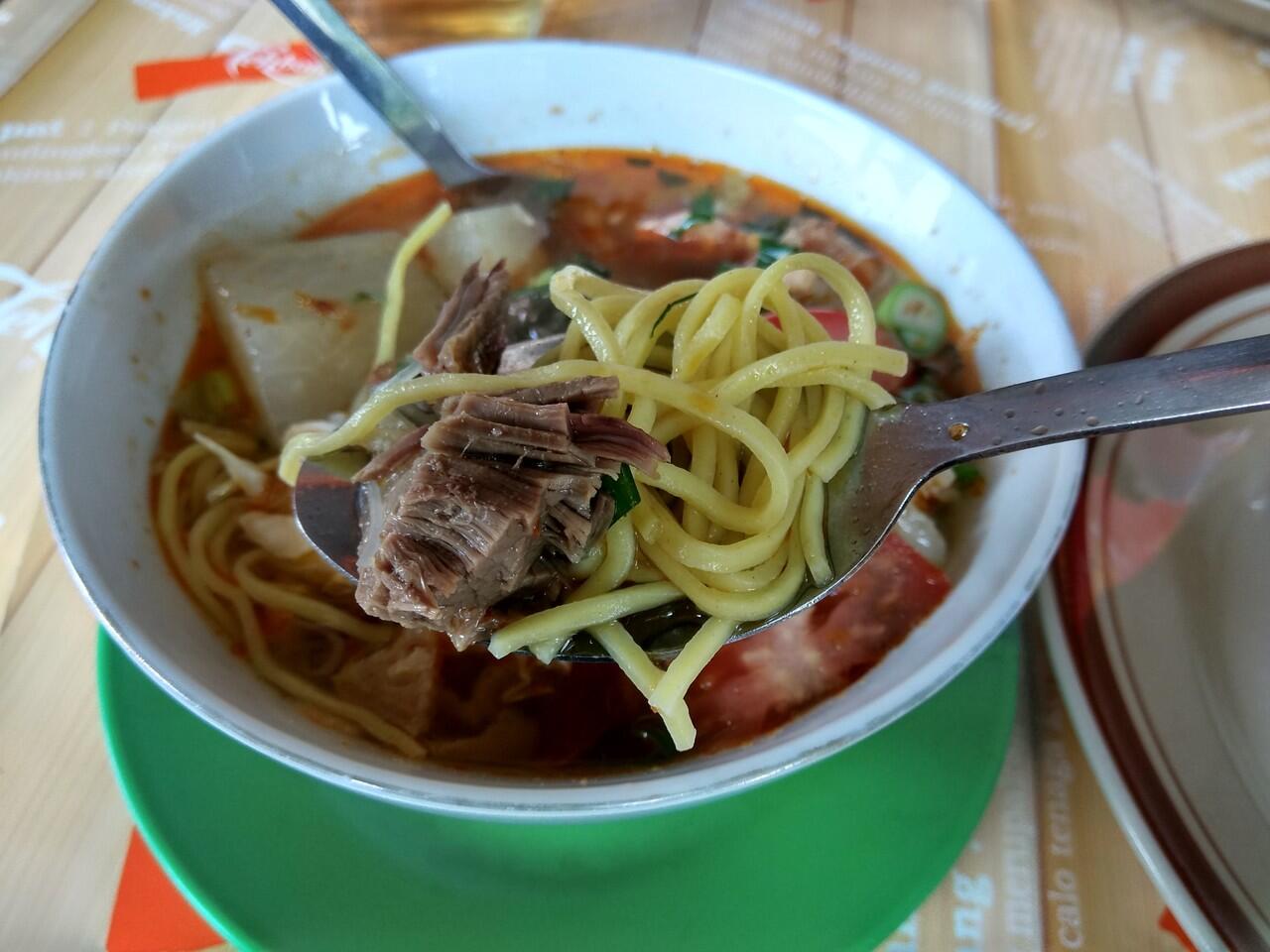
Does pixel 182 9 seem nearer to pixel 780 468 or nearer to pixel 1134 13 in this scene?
pixel 780 468

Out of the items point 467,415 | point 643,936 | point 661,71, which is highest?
point 661,71

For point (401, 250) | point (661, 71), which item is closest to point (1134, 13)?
point (661, 71)

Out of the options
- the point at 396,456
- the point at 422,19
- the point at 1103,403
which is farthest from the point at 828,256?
the point at 422,19

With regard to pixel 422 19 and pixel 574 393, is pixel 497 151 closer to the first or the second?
pixel 422 19

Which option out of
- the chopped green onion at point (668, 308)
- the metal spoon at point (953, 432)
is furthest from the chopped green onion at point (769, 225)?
the metal spoon at point (953, 432)

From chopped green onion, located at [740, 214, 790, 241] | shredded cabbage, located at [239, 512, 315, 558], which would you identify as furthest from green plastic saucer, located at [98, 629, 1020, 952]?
chopped green onion, located at [740, 214, 790, 241]

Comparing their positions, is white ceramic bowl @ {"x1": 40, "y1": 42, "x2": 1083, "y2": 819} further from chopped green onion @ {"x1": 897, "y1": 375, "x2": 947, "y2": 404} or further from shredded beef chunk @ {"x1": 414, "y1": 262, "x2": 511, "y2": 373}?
shredded beef chunk @ {"x1": 414, "y1": 262, "x2": 511, "y2": 373}

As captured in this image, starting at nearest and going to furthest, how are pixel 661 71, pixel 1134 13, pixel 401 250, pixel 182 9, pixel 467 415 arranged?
pixel 467 415, pixel 401 250, pixel 661 71, pixel 182 9, pixel 1134 13
